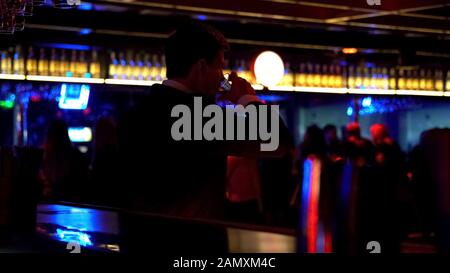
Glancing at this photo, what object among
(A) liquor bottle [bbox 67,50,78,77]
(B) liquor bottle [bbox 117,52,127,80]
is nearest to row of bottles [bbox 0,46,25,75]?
(A) liquor bottle [bbox 67,50,78,77]

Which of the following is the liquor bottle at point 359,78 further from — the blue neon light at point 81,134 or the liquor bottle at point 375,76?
the blue neon light at point 81,134

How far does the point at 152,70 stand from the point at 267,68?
2.06 meters

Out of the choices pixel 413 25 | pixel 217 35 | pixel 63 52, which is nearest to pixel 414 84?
pixel 413 25

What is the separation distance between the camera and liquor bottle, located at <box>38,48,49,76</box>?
7816 millimetres

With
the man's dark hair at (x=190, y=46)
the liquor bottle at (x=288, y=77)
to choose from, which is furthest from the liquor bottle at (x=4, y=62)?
the man's dark hair at (x=190, y=46)

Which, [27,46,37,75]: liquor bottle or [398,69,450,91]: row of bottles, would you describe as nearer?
[27,46,37,75]: liquor bottle

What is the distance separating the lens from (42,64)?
7.83m

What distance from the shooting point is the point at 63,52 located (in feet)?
26.3

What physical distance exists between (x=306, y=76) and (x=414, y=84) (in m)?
1.37

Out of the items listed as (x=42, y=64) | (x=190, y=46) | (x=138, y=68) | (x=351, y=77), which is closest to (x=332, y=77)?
(x=351, y=77)

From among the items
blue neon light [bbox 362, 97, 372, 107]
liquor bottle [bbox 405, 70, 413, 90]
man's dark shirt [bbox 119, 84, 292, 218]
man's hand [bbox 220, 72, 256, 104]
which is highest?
liquor bottle [bbox 405, 70, 413, 90]

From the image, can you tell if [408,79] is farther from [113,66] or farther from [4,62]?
[4,62]

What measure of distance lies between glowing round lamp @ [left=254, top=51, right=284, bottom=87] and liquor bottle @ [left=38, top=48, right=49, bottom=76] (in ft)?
7.72

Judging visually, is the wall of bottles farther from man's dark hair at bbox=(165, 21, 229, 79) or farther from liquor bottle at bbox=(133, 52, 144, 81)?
man's dark hair at bbox=(165, 21, 229, 79)
